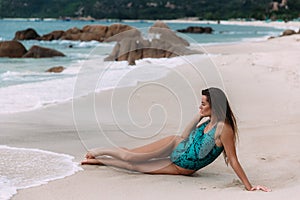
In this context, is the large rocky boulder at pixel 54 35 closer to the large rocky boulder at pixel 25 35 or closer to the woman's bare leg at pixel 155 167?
the large rocky boulder at pixel 25 35

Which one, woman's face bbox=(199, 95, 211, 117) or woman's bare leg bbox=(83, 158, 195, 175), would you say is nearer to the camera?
woman's face bbox=(199, 95, 211, 117)

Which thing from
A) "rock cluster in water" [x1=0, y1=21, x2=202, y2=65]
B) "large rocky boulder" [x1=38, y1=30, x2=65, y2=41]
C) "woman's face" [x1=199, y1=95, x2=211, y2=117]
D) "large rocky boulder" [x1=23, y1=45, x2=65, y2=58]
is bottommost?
"large rocky boulder" [x1=38, y1=30, x2=65, y2=41]

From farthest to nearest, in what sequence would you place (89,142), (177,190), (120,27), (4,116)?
(120,27)
(4,116)
(89,142)
(177,190)

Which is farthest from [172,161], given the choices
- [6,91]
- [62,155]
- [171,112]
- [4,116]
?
[6,91]

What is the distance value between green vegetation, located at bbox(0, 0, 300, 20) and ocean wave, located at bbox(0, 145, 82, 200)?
136945 mm

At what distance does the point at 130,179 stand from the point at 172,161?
1.37 feet

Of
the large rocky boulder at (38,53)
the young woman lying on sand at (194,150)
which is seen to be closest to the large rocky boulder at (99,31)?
the large rocky boulder at (38,53)

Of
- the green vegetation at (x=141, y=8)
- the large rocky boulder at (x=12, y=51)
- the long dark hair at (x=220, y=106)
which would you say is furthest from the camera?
the green vegetation at (x=141, y=8)

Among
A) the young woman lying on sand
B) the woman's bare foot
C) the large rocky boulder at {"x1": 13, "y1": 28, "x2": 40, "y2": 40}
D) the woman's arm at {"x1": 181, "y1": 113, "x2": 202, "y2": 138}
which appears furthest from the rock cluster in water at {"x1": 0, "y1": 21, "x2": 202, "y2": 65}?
the large rocky boulder at {"x1": 13, "y1": 28, "x2": 40, "y2": 40}

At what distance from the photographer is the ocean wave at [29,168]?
14.3 feet

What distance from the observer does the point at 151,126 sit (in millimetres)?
7246

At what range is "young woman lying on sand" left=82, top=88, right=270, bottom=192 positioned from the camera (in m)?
4.25

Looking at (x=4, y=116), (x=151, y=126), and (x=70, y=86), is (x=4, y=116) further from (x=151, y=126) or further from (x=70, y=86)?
(x=70, y=86)

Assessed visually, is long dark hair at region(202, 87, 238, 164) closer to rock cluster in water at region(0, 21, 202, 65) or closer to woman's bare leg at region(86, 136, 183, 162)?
woman's bare leg at region(86, 136, 183, 162)
